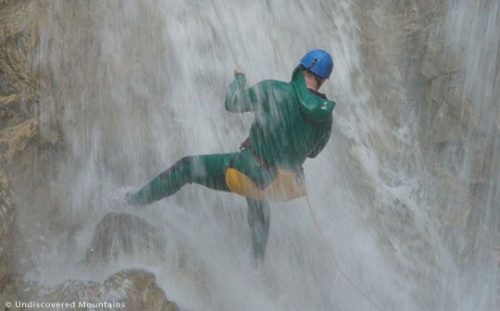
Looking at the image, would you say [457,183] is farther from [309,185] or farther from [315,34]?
[315,34]

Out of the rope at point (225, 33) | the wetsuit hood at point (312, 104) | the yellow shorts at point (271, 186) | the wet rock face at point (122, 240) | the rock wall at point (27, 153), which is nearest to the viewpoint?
the wetsuit hood at point (312, 104)

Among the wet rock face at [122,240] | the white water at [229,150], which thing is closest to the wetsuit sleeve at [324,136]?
the white water at [229,150]

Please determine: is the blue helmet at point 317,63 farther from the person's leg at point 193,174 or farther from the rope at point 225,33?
the rope at point 225,33

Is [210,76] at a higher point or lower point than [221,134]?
higher

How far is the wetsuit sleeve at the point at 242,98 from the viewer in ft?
15.2

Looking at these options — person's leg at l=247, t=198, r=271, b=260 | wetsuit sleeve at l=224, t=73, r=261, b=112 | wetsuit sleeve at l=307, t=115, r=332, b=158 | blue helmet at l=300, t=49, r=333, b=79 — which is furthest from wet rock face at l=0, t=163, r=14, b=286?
blue helmet at l=300, t=49, r=333, b=79

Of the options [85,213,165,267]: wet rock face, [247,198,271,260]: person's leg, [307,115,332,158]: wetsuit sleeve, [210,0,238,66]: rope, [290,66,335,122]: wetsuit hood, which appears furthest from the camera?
[210,0,238,66]: rope

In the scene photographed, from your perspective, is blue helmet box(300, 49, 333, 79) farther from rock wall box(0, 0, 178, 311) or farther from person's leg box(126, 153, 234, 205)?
rock wall box(0, 0, 178, 311)

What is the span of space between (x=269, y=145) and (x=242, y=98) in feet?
1.32

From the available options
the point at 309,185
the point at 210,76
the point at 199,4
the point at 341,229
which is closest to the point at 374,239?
the point at 341,229

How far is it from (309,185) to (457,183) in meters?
1.71

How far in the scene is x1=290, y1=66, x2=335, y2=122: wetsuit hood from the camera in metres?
4.57

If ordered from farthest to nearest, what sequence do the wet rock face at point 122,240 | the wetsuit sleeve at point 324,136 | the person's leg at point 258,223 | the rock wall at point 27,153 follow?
the wet rock face at point 122,240 → the person's leg at point 258,223 → the rock wall at point 27,153 → the wetsuit sleeve at point 324,136

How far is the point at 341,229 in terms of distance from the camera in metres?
6.52
